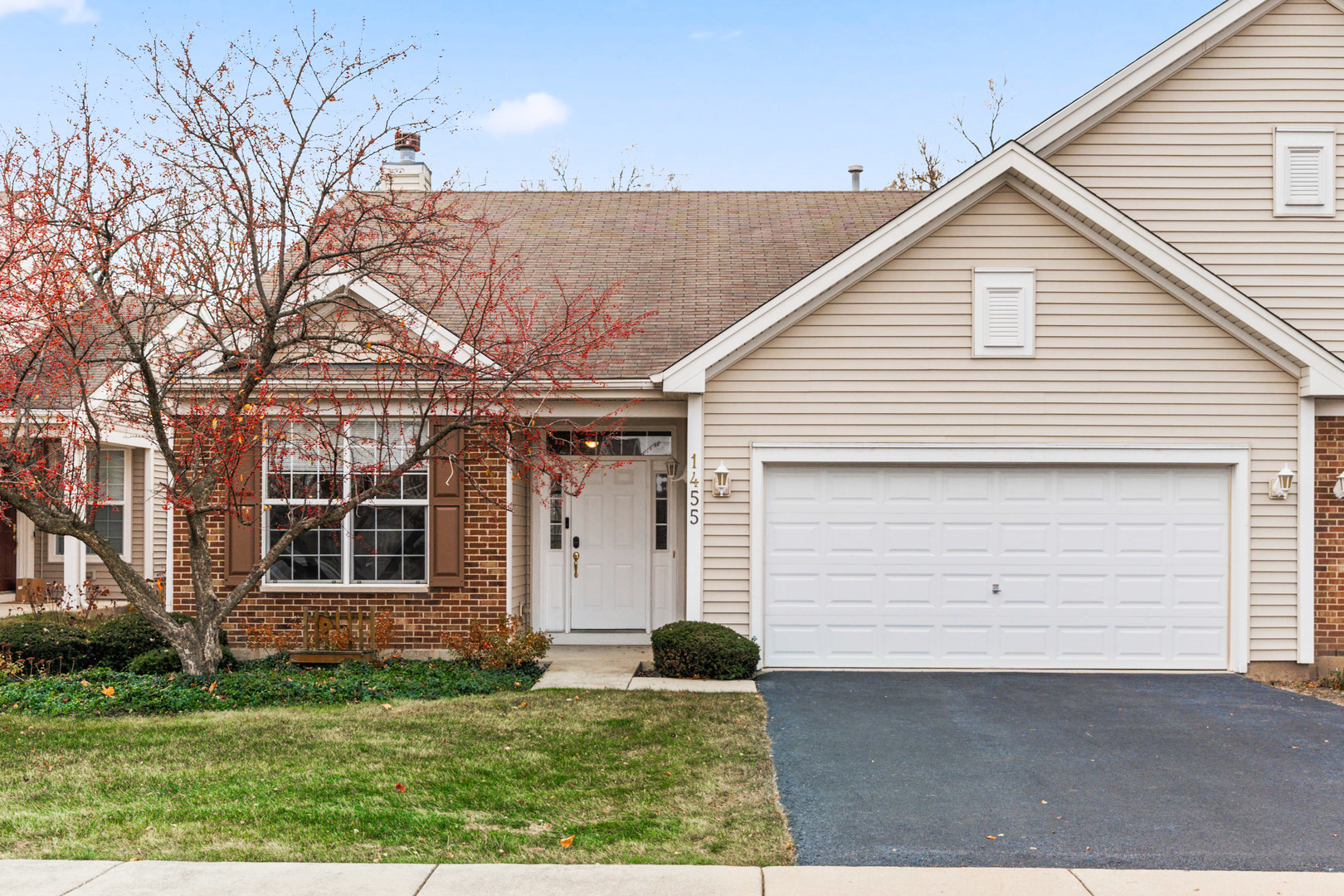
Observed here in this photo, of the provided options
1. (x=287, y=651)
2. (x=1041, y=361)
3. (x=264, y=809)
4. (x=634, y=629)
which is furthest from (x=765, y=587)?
(x=264, y=809)

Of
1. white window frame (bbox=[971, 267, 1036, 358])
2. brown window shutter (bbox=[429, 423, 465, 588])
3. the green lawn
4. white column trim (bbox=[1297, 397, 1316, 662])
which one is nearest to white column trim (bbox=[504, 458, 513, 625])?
brown window shutter (bbox=[429, 423, 465, 588])

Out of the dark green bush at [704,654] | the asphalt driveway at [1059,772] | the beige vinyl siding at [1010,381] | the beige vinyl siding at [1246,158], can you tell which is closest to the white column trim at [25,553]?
the dark green bush at [704,654]

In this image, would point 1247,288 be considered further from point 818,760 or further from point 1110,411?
point 818,760

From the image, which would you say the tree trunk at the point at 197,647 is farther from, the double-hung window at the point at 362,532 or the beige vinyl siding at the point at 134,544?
the beige vinyl siding at the point at 134,544

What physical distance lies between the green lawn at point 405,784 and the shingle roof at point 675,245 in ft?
14.2

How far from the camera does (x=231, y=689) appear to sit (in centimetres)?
895

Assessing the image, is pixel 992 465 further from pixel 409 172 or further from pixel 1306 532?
pixel 409 172

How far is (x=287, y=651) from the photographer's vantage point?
10898 mm

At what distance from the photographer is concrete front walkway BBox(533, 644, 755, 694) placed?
9523mm

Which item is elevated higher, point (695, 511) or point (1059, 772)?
point (695, 511)

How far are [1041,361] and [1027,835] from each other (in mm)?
6196

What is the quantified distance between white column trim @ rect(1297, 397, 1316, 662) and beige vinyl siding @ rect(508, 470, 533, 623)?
807cm

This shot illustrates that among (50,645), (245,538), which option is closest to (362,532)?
(245,538)

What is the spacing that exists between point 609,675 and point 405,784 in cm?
397
